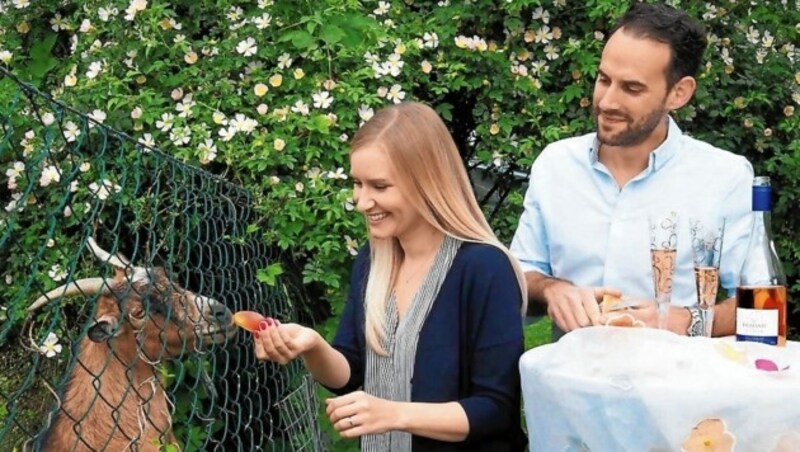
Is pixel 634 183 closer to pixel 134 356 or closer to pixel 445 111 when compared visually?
pixel 134 356

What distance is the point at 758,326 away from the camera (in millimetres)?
2580

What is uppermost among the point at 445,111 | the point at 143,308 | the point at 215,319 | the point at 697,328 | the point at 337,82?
the point at 697,328

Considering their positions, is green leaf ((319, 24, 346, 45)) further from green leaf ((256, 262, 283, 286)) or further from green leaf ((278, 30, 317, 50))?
green leaf ((256, 262, 283, 286))

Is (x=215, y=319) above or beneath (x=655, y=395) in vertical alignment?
beneath

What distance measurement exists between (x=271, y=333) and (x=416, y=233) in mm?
505

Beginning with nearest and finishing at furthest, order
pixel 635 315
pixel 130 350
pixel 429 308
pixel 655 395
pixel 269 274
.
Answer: pixel 655 395
pixel 635 315
pixel 429 308
pixel 269 274
pixel 130 350

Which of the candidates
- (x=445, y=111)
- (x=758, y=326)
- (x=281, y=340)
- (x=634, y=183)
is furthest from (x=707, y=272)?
(x=445, y=111)

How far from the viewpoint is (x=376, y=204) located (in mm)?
2852

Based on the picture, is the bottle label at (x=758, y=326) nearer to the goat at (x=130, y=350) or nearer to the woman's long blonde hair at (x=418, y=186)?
the woman's long blonde hair at (x=418, y=186)

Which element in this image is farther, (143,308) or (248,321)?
(143,308)

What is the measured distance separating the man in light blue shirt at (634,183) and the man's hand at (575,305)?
180mm

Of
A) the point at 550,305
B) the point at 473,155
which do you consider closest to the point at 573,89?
the point at 473,155

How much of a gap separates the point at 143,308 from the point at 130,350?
Result: 261 millimetres

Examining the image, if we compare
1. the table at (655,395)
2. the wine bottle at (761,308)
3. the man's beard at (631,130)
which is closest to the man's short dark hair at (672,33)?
the man's beard at (631,130)
